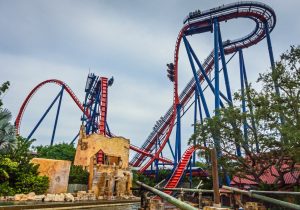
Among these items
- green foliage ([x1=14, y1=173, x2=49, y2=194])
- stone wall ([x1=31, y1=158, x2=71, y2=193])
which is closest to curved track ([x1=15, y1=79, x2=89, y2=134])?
stone wall ([x1=31, y1=158, x2=71, y2=193])

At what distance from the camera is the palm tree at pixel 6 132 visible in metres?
11.0

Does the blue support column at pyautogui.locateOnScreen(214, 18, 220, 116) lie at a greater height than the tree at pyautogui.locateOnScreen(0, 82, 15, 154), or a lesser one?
greater

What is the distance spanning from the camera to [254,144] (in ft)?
43.2

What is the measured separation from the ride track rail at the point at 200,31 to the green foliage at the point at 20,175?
1169cm

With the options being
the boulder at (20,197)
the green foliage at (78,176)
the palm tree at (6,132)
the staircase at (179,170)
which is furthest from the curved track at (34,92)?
the boulder at (20,197)

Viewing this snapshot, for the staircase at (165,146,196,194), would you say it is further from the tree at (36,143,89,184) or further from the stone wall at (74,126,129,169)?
the tree at (36,143,89,184)

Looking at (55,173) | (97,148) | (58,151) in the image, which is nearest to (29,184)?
(55,173)

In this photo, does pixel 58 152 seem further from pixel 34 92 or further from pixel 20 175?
pixel 20 175

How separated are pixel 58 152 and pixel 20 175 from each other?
1317 centimetres

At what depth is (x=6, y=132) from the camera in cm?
1106

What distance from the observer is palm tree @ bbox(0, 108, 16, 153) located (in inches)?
432

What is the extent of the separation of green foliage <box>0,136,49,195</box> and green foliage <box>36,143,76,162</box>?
1141cm

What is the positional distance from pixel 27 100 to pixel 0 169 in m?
15.9

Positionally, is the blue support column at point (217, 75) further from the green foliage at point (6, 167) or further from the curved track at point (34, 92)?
the curved track at point (34, 92)
